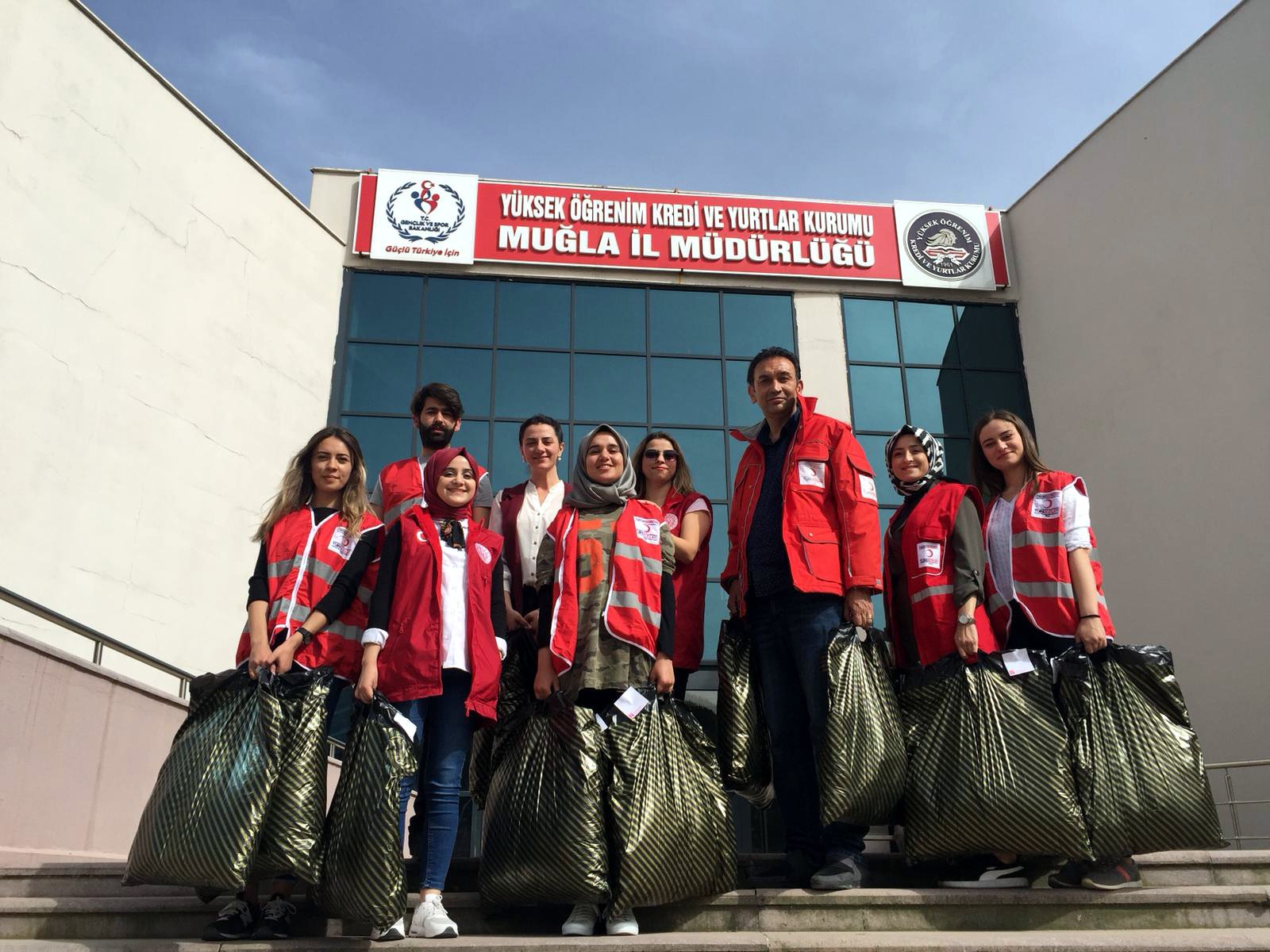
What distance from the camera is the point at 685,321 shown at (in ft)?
46.9

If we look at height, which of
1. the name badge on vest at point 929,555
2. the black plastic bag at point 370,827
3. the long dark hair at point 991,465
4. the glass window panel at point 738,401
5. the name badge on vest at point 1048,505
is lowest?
the black plastic bag at point 370,827

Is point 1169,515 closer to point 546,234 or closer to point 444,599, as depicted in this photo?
point 546,234

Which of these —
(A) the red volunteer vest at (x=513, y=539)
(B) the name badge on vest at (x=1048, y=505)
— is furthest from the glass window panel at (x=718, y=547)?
(B) the name badge on vest at (x=1048, y=505)

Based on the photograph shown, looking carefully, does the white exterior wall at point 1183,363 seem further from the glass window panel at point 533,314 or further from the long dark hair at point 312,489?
the long dark hair at point 312,489

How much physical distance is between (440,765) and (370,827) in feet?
1.21

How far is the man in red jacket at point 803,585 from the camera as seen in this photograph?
3.55 m

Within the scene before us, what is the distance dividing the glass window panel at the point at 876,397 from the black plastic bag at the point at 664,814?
431 inches

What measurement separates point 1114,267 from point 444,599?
12.3m

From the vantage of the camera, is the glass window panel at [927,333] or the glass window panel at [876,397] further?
the glass window panel at [927,333]

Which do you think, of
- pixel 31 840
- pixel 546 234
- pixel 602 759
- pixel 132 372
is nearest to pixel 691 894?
pixel 602 759

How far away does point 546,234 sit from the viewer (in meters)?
14.3

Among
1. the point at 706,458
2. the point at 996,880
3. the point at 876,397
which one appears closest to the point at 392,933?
the point at 996,880

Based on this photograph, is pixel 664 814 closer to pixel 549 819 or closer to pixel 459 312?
pixel 549 819

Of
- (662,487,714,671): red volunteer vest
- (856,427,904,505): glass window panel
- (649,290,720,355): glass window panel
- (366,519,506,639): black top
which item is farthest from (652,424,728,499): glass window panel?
(366,519,506,639): black top
